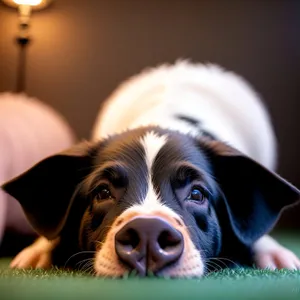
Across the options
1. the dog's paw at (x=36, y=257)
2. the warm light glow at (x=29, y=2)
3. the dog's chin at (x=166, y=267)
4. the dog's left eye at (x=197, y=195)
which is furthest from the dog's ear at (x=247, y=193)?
the warm light glow at (x=29, y=2)

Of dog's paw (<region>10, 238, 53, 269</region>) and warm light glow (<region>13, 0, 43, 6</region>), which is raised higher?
warm light glow (<region>13, 0, 43, 6</region>)

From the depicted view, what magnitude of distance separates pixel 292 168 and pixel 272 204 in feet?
3.44

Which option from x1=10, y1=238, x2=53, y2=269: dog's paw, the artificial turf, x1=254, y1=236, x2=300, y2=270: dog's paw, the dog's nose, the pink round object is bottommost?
x1=10, y1=238, x2=53, y2=269: dog's paw

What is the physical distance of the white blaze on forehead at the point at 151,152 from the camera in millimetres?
1339

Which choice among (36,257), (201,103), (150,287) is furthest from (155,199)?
(201,103)

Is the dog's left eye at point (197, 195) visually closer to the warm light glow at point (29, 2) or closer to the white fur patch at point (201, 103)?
the white fur patch at point (201, 103)

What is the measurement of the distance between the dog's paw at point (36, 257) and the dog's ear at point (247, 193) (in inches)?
19.7

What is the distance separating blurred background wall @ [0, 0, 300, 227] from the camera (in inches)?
105

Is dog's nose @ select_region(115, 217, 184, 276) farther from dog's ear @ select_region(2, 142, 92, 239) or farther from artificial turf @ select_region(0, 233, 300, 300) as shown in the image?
dog's ear @ select_region(2, 142, 92, 239)

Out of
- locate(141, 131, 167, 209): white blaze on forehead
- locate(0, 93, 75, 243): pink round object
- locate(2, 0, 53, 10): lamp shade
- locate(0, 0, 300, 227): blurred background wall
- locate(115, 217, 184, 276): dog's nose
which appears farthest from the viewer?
locate(0, 0, 300, 227): blurred background wall

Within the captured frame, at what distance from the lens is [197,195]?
4.76ft

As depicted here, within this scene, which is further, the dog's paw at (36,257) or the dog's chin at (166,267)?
the dog's paw at (36,257)

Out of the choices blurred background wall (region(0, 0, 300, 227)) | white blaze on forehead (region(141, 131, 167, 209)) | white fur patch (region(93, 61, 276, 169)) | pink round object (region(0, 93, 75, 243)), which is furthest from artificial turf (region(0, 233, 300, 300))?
blurred background wall (region(0, 0, 300, 227))

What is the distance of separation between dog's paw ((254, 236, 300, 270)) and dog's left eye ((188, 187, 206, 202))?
0.85 feet
